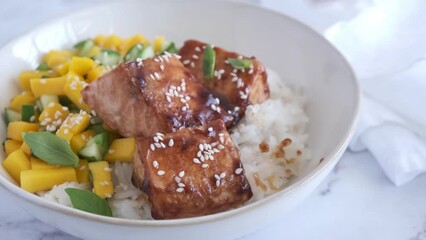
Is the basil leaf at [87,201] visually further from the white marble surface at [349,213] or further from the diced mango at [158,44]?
the diced mango at [158,44]

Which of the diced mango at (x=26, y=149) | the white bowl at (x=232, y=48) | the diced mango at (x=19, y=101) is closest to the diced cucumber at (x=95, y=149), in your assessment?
the diced mango at (x=26, y=149)

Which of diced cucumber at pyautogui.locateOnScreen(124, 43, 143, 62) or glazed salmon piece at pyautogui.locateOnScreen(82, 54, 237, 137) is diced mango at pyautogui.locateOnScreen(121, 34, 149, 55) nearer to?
diced cucumber at pyautogui.locateOnScreen(124, 43, 143, 62)

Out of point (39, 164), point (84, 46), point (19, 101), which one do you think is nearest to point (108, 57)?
point (84, 46)

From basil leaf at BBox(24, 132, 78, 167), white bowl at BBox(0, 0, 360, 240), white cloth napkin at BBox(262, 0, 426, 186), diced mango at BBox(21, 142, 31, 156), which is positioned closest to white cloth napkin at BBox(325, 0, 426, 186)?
white cloth napkin at BBox(262, 0, 426, 186)

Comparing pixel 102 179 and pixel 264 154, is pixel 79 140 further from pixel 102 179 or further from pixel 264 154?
pixel 264 154

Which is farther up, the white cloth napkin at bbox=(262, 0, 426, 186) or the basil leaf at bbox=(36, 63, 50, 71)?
the basil leaf at bbox=(36, 63, 50, 71)

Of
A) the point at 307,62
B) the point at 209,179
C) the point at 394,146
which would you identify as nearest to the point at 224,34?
the point at 307,62

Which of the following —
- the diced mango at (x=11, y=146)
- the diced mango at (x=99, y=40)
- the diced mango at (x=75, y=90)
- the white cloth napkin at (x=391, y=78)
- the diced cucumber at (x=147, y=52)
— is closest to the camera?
the diced mango at (x=11, y=146)

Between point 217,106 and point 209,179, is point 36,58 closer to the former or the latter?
point 217,106
